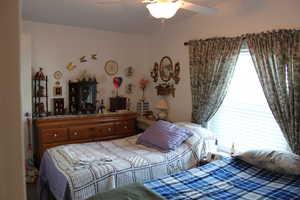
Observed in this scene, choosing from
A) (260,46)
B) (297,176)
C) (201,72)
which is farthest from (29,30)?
(297,176)

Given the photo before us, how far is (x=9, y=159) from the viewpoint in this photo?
1.42 ft

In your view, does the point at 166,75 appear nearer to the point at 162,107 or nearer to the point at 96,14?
the point at 162,107

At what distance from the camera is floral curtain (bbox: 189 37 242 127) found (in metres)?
3.08

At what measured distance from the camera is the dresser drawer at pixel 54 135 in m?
3.48

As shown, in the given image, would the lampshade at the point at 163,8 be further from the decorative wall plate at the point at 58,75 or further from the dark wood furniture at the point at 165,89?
the decorative wall plate at the point at 58,75

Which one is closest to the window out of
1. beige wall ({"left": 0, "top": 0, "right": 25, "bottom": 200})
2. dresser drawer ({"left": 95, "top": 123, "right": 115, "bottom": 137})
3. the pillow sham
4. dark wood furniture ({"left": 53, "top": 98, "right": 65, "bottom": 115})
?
the pillow sham

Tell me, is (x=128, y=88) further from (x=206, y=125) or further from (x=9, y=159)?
(x=9, y=159)

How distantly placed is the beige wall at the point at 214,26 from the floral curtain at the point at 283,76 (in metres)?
0.18

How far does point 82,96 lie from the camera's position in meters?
4.04

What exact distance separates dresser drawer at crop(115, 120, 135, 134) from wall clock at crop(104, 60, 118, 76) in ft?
3.10

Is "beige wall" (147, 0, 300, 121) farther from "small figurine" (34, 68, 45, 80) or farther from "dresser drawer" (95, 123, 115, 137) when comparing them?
"small figurine" (34, 68, 45, 80)

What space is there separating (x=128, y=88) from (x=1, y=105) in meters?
4.21

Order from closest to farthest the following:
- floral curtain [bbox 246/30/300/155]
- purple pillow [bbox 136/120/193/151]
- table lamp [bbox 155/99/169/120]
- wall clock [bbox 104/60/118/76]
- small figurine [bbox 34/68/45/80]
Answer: floral curtain [bbox 246/30/300/155]
purple pillow [bbox 136/120/193/151]
small figurine [bbox 34/68/45/80]
table lamp [bbox 155/99/169/120]
wall clock [bbox 104/60/118/76]

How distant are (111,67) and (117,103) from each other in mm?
674
